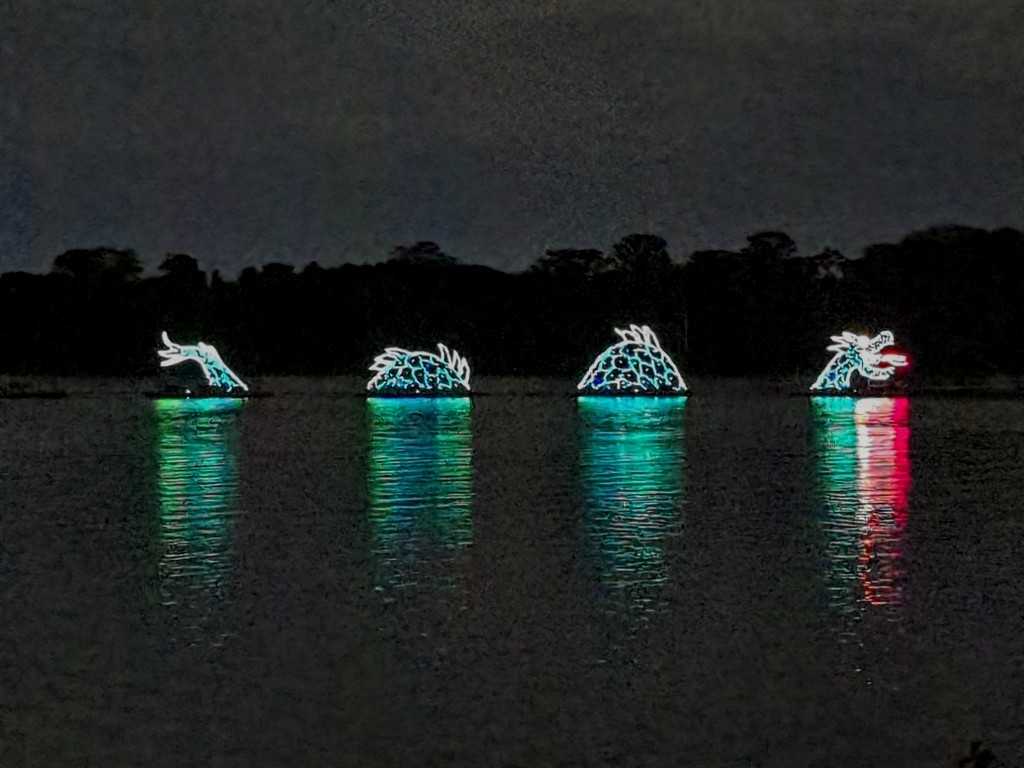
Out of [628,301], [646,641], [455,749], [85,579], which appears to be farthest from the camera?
[628,301]

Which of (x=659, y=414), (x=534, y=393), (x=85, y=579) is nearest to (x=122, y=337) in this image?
(x=534, y=393)

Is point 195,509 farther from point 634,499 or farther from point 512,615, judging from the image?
point 512,615

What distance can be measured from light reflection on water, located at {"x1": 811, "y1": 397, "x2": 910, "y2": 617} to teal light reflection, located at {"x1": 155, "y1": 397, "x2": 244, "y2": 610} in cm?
339

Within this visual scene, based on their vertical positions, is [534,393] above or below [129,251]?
below

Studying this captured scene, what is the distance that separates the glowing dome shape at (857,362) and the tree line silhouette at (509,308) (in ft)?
45.6

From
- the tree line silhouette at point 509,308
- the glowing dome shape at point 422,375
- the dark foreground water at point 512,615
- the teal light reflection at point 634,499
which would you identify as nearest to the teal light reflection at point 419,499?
the dark foreground water at point 512,615

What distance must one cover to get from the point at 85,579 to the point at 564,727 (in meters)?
3.97

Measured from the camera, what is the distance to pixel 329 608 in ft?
22.9

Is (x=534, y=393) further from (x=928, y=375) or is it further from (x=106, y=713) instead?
(x=106, y=713)

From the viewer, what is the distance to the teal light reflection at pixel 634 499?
7.79 meters

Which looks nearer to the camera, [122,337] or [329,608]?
[329,608]

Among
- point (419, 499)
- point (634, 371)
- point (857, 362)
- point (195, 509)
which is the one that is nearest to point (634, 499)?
point (419, 499)

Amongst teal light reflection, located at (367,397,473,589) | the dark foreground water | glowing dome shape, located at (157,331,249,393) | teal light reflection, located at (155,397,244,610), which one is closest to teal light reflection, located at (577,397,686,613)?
the dark foreground water

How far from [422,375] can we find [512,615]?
30.6 m
